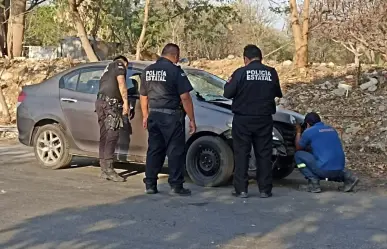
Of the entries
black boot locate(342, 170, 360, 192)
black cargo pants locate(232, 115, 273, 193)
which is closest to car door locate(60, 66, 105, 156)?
black cargo pants locate(232, 115, 273, 193)

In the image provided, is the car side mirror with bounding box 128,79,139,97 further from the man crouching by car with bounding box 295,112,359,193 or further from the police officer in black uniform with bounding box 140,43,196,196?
the man crouching by car with bounding box 295,112,359,193

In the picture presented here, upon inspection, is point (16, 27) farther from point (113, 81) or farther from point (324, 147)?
point (324, 147)

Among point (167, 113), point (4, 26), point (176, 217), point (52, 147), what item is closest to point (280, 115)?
point (167, 113)

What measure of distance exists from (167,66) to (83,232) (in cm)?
265

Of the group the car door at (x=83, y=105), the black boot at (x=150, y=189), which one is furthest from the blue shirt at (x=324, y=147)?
the car door at (x=83, y=105)

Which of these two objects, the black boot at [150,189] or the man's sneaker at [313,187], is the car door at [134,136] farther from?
the man's sneaker at [313,187]

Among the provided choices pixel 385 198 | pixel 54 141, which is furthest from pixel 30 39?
pixel 385 198

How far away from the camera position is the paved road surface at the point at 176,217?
19.6 feet

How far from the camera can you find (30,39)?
4503 cm

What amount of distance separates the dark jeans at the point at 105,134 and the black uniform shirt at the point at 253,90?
1829 millimetres

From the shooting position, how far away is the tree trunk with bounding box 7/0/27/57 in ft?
65.6

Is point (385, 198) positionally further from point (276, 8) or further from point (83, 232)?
point (276, 8)

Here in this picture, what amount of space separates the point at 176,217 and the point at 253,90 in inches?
78.0

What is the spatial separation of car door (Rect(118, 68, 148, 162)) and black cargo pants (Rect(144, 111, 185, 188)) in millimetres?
1003
